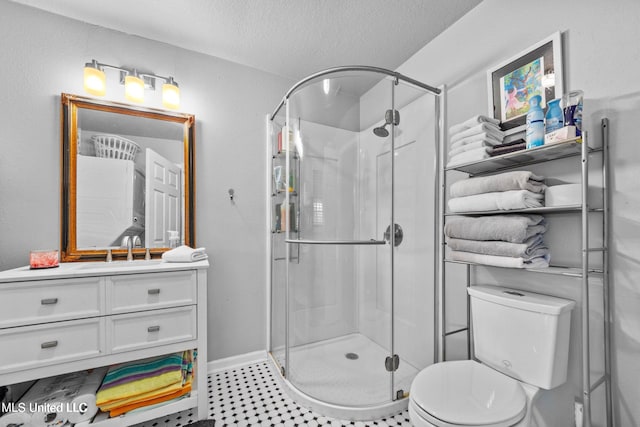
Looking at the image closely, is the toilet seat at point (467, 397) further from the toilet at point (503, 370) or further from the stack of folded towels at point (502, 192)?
the stack of folded towels at point (502, 192)

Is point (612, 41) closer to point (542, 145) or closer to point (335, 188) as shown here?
point (542, 145)

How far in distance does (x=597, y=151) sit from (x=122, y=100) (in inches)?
101

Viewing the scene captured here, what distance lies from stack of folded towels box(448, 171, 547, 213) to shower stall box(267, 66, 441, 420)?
1.22 feet

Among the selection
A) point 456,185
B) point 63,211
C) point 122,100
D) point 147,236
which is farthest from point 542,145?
point 63,211

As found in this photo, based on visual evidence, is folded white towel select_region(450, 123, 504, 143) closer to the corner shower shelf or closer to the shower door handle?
the corner shower shelf

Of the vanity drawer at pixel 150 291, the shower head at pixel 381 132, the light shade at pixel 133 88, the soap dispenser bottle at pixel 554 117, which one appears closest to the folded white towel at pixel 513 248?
the soap dispenser bottle at pixel 554 117

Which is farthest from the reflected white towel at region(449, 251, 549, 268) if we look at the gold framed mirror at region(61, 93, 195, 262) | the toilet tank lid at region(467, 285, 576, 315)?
the gold framed mirror at region(61, 93, 195, 262)

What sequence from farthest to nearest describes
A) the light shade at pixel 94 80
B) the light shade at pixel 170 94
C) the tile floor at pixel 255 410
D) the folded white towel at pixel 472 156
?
1. the light shade at pixel 170 94
2. the light shade at pixel 94 80
3. the tile floor at pixel 255 410
4. the folded white towel at pixel 472 156

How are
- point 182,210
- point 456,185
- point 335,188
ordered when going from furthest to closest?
point 182,210 → point 335,188 → point 456,185

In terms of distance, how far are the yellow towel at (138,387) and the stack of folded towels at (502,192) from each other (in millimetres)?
1795

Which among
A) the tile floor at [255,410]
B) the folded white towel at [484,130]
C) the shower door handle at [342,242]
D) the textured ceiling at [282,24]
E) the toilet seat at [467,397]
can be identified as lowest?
the tile floor at [255,410]

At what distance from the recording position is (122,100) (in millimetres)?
1771

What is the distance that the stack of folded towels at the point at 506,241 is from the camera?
1.14 m

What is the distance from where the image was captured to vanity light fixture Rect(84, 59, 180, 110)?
1.61 metres
